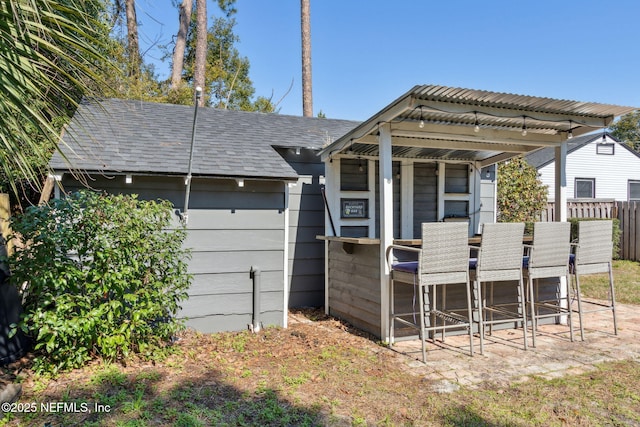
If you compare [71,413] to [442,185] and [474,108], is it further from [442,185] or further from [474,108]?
[442,185]

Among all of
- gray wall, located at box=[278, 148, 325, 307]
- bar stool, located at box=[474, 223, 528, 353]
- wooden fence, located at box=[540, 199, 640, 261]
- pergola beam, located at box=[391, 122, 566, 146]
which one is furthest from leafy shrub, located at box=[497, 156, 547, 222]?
bar stool, located at box=[474, 223, 528, 353]

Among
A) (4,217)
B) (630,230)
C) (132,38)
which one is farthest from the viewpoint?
(132,38)

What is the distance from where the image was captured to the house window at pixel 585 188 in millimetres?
15375

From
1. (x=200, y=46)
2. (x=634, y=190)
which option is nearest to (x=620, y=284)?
(x=200, y=46)

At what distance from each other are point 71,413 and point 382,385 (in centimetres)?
230

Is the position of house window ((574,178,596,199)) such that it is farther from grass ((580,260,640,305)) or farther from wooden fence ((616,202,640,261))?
grass ((580,260,640,305))

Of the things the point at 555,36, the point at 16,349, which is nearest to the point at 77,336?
the point at 16,349

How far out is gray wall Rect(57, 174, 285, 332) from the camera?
4719 millimetres

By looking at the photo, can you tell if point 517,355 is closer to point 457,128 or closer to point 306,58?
point 457,128

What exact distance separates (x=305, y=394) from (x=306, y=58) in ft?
31.8

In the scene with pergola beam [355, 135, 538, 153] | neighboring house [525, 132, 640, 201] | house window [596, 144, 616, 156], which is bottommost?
pergola beam [355, 135, 538, 153]

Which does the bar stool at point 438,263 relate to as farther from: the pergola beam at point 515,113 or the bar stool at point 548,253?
the pergola beam at point 515,113

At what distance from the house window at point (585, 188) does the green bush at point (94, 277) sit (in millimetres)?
15982

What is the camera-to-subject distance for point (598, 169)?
15594 mm
